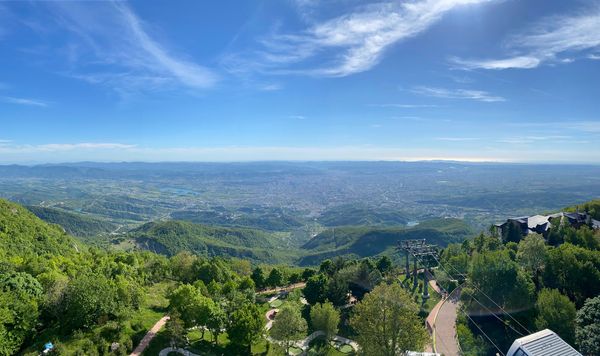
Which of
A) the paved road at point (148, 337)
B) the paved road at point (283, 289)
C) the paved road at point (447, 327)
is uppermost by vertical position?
the paved road at point (148, 337)

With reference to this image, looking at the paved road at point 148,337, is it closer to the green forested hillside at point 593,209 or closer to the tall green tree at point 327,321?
the tall green tree at point 327,321

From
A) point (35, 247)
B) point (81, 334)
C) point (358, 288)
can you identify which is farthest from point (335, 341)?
point (35, 247)

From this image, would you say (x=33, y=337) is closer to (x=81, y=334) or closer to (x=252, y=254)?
(x=81, y=334)

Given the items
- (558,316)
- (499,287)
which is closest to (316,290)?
(499,287)

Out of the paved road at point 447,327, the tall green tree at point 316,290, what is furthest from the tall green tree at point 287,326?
the paved road at point 447,327

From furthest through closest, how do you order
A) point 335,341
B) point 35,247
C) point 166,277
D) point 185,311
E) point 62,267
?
point 35,247
point 166,277
point 62,267
point 335,341
point 185,311

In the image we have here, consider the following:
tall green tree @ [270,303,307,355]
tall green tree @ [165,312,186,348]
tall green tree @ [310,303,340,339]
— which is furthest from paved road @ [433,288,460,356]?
tall green tree @ [165,312,186,348]

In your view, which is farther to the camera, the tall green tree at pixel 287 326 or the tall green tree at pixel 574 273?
the tall green tree at pixel 574 273
